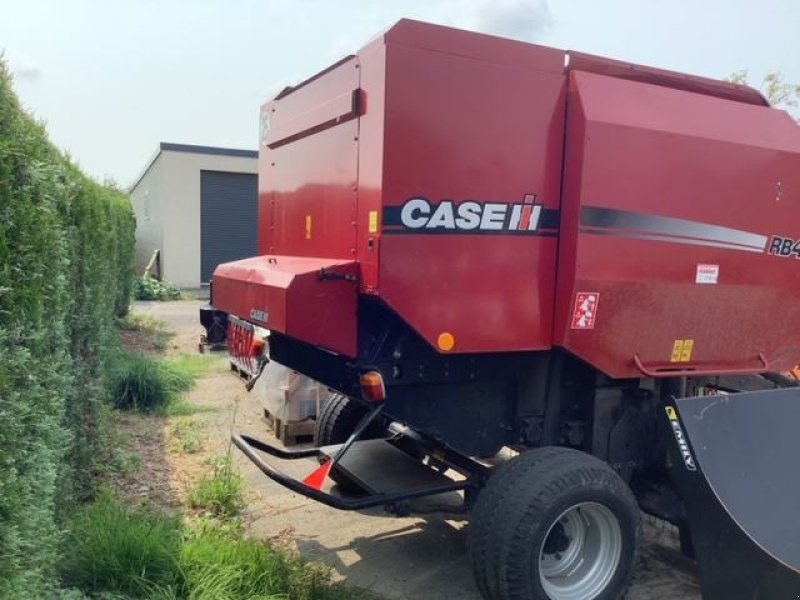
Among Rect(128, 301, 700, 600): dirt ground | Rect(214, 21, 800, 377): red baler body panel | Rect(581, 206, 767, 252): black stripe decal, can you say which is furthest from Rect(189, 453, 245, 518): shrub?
Rect(581, 206, 767, 252): black stripe decal

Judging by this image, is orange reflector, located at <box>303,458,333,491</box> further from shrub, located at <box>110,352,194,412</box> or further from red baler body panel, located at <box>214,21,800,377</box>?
shrub, located at <box>110,352,194,412</box>

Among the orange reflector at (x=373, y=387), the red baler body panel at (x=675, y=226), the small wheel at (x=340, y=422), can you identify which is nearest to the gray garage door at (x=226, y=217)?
the small wheel at (x=340, y=422)

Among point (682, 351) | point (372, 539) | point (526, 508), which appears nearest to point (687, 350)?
point (682, 351)

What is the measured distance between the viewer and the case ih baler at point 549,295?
3281 mm

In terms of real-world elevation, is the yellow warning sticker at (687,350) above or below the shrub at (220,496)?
above

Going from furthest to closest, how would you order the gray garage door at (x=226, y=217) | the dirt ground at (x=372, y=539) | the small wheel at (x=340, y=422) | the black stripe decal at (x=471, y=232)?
the gray garage door at (x=226, y=217) < the small wheel at (x=340, y=422) < the dirt ground at (x=372, y=539) < the black stripe decal at (x=471, y=232)

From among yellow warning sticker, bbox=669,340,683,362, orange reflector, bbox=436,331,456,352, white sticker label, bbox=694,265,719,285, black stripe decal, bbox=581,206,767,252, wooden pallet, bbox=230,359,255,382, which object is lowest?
wooden pallet, bbox=230,359,255,382

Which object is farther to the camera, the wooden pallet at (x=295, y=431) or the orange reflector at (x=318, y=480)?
the wooden pallet at (x=295, y=431)

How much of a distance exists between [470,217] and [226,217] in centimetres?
Result: 2019

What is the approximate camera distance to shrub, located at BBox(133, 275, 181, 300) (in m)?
20.0

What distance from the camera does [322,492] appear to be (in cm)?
338

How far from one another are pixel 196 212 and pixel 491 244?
64.9ft

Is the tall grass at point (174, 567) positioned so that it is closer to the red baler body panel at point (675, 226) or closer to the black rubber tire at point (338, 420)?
the black rubber tire at point (338, 420)

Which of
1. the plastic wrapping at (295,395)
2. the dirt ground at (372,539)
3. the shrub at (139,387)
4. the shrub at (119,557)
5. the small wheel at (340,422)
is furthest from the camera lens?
the shrub at (139,387)
